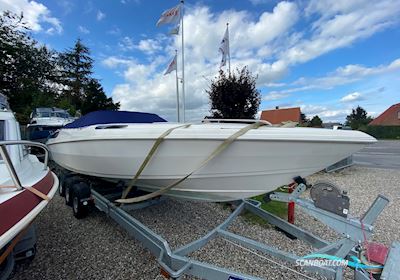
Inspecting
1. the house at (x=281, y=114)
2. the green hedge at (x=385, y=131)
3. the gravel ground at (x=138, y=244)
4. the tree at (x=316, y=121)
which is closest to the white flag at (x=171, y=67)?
the gravel ground at (x=138, y=244)

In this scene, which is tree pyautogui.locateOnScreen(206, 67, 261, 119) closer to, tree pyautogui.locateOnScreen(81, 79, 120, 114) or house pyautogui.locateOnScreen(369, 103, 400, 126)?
tree pyautogui.locateOnScreen(81, 79, 120, 114)

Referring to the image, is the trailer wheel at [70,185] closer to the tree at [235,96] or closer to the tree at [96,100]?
the tree at [235,96]

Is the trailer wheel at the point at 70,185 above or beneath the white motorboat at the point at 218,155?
beneath

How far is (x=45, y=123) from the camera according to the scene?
402 inches

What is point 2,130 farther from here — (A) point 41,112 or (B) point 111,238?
(A) point 41,112

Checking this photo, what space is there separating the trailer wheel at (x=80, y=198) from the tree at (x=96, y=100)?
26.0 metres

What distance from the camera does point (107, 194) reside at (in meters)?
4.12

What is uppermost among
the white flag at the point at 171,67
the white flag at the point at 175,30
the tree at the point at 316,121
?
the white flag at the point at 175,30

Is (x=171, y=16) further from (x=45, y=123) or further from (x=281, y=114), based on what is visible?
(x=281, y=114)

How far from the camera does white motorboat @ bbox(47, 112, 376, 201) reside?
2480 millimetres

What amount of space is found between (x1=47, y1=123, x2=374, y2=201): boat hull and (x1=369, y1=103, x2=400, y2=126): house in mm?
49309

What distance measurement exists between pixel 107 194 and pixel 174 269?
228 cm

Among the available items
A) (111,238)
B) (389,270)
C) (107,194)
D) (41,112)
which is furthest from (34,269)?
(41,112)

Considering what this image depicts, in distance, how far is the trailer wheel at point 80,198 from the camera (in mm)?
3916
